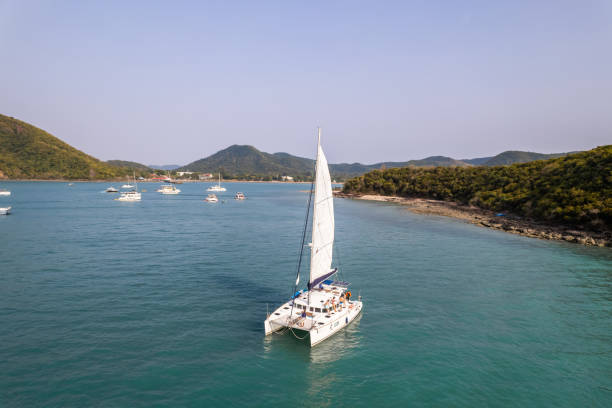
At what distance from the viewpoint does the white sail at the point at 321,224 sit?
1053 inches

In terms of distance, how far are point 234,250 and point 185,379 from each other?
113 feet

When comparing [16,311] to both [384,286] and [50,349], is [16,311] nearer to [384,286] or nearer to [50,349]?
[50,349]

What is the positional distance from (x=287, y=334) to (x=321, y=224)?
9603 millimetres

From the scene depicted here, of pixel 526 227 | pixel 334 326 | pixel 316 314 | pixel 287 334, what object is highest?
pixel 526 227

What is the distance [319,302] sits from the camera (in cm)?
2800

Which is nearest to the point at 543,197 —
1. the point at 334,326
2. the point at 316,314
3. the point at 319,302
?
the point at 319,302

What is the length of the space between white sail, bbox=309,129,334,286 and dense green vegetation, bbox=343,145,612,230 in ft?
227

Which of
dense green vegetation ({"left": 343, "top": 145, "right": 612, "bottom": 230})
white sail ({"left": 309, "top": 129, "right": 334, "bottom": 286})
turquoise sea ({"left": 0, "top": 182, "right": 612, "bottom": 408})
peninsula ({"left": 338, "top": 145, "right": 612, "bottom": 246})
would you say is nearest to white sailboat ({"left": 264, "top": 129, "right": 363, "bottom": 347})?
white sail ({"left": 309, "top": 129, "right": 334, "bottom": 286})

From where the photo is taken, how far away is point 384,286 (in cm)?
3856

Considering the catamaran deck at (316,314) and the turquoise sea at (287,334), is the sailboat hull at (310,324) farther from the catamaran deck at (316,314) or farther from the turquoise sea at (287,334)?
the turquoise sea at (287,334)

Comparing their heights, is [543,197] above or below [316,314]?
above

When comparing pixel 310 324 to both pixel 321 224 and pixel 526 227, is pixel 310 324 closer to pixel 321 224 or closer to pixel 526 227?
pixel 321 224

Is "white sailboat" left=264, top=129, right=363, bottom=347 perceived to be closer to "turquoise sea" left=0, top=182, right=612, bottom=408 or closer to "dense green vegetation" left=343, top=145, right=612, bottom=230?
"turquoise sea" left=0, top=182, right=612, bottom=408

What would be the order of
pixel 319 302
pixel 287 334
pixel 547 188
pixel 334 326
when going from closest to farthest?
pixel 334 326
pixel 287 334
pixel 319 302
pixel 547 188
